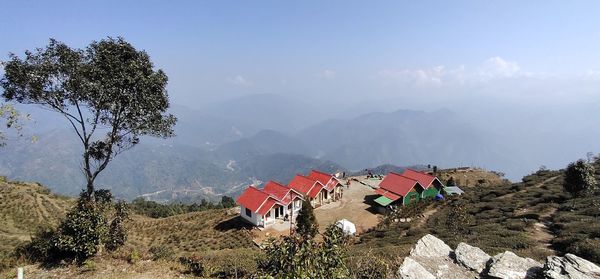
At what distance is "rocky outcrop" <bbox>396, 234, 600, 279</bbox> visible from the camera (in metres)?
12.8

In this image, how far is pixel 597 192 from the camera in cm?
3606

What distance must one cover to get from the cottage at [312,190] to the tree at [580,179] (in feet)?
93.7

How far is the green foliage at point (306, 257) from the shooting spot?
9.01 meters

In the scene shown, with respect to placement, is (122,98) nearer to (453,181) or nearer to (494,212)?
(494,212)

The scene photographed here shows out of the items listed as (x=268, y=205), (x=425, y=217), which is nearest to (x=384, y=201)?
(x=425, y=217)

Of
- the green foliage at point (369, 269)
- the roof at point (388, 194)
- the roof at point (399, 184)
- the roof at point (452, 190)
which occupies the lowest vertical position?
the roof at point (452, 190)

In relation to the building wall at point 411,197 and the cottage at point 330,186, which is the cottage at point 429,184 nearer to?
the building wall at point 411,197

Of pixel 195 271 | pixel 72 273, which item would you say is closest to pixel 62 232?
pixel 72 273

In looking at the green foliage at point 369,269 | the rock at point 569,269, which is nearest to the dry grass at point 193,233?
the green foliage at point 369,269

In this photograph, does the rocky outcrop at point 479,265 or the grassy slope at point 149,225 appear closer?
the rocky outcrop at point 479,265

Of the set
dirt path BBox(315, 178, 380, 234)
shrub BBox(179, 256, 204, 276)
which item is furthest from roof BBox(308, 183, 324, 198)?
shrub BBox(179, 256, 204, 276)

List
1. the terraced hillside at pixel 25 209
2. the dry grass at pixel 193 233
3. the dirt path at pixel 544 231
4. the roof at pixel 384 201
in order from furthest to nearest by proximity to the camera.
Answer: the roof at pixel 384 201
the dry grass at pixel 193 233
the terraced hillside at pixel 25 209
the dirt path at pixel 544 231

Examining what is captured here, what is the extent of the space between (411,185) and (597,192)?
20.1m

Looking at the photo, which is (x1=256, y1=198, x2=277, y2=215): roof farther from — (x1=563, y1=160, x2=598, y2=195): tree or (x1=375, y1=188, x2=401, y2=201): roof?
(x1=563, y1=160, x2=598, y2=195): tree
